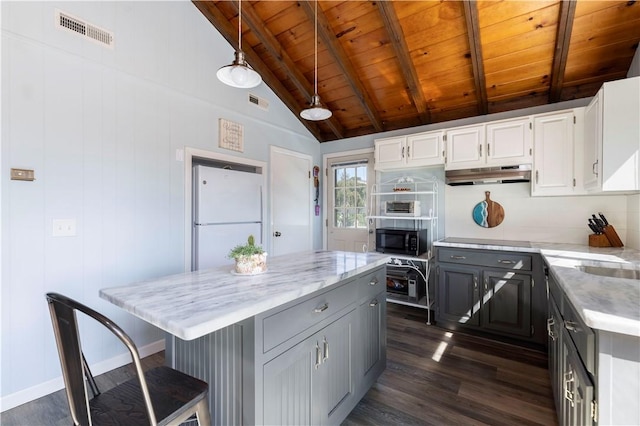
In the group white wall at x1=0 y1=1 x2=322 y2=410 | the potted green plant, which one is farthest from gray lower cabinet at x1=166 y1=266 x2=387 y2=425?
white wall at x1=0 y1=1 x2=322 y2=410

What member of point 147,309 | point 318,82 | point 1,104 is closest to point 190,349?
point 147,309

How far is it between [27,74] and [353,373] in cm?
297

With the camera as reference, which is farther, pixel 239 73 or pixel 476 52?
pixel 476 52

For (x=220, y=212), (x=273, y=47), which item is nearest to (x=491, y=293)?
(x=220, y=212)

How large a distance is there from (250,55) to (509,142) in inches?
122

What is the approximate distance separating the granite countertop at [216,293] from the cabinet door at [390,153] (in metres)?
2.14

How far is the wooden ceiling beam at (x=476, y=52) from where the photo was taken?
2492 mm

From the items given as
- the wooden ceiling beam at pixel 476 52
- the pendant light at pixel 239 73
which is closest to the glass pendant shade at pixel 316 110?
the pendant light at pixel 239 73

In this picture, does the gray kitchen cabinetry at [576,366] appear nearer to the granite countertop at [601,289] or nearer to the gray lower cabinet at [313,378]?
the granite countertop at [601,289]

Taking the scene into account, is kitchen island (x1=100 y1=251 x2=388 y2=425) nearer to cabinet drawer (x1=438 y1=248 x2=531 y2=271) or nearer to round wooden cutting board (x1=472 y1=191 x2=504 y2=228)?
A: cabinet drawer (x1=438 y1=248 x2=531 y2=271)

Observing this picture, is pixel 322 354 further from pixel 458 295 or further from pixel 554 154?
pixel 554 154

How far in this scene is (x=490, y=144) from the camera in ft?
10.0

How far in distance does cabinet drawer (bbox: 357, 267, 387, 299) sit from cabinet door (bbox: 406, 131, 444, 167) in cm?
183

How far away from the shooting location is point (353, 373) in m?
1.79
